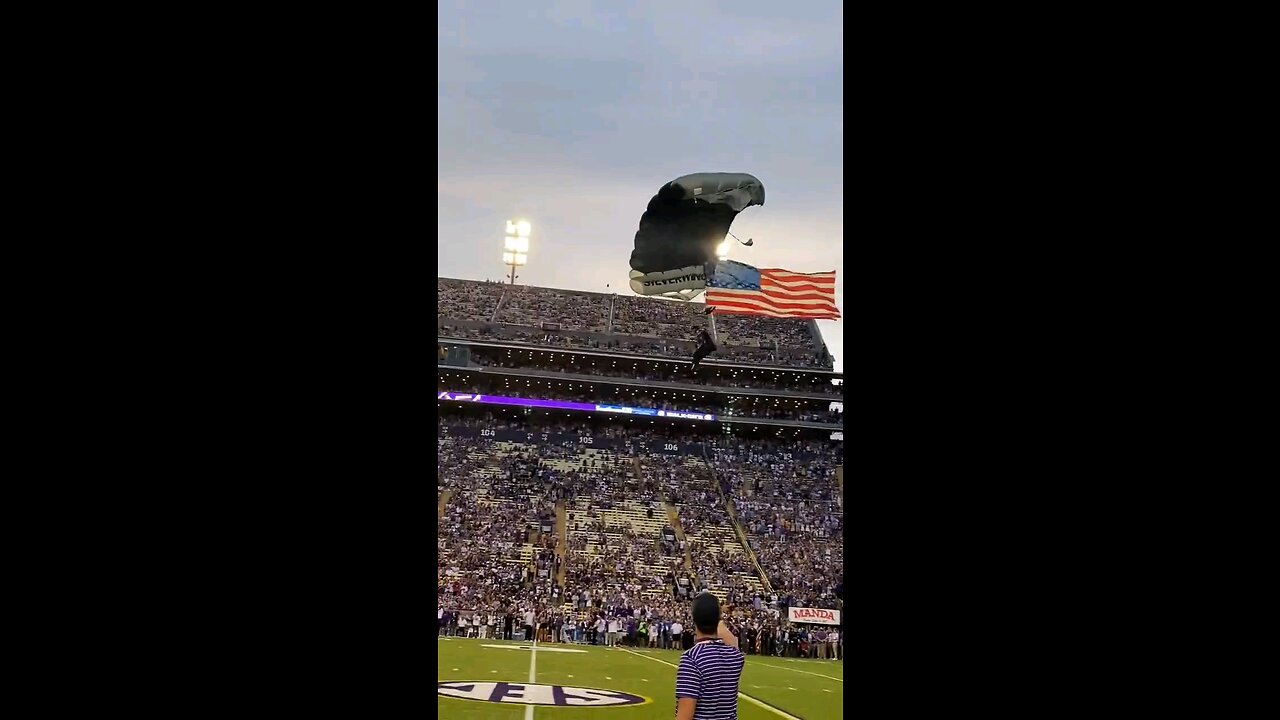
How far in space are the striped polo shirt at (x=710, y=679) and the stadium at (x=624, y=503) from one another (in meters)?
5.52

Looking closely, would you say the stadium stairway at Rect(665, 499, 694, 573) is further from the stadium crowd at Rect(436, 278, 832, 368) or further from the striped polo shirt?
the striped polo shirt

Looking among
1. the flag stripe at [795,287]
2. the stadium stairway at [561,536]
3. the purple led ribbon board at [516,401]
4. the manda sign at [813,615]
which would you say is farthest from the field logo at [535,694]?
the purple led ribbon board at [516,401]

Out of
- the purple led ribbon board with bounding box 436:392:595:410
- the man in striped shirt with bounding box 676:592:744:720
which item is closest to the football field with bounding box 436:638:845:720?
the man in striped shirt with bounding box 676:592:744:720

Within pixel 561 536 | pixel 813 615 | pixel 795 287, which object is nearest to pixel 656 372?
pixel 561 536

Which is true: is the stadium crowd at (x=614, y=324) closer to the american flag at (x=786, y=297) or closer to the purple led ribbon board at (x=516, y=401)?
the purple led ribbon board at (x=516, y=401)

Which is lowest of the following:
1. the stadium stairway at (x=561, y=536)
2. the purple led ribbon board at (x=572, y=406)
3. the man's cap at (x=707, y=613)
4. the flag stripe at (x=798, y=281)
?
the stadium stairway at (x=561, y=536)

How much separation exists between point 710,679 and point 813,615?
65.4 feet

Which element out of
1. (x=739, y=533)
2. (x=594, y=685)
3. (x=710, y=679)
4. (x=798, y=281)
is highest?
(x=798, y=281)

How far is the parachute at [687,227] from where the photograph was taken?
2575cm

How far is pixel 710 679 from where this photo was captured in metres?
3.01

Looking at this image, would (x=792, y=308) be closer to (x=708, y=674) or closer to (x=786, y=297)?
(x=786, y=297)
